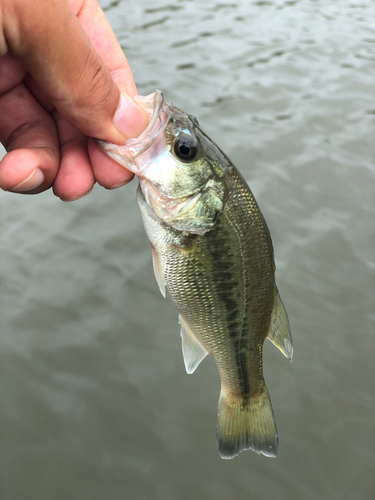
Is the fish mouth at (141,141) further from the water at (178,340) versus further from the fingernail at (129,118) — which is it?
the water at (178,340)

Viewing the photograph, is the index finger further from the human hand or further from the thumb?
the thumb

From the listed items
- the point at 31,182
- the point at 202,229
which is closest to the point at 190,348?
the point at 202,229

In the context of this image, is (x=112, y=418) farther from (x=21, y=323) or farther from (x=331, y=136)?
(x=331, y=136)

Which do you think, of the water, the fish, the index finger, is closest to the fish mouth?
the fish

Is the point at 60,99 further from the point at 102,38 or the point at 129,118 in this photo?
the point at 102,38

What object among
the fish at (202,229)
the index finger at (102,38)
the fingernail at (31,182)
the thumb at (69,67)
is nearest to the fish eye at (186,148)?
the fish at (202,229)

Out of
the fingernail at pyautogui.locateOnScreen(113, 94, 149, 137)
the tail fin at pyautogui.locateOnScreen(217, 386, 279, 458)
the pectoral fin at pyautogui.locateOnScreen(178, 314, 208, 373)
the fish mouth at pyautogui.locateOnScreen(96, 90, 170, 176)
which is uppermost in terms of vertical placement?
the fingernail at pyautogui.locateOnScreen(113, 94, 149, 137)

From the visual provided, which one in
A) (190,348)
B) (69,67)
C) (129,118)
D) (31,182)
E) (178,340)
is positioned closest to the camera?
(69,67)
